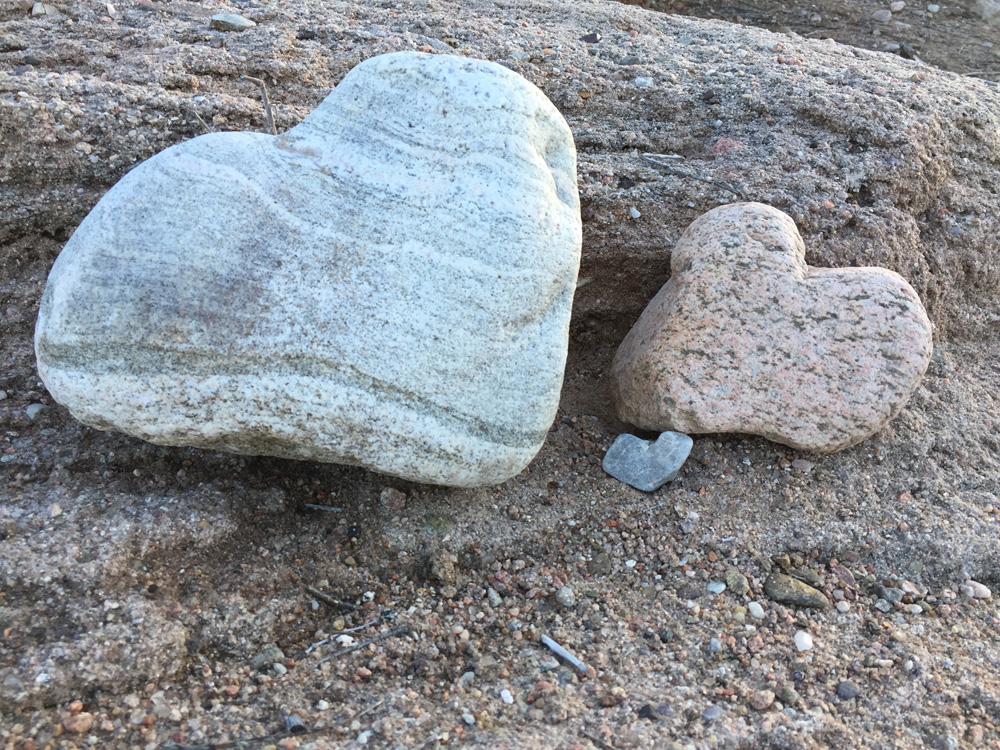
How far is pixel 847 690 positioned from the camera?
2.17 metres

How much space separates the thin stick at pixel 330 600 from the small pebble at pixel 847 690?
1.27 m

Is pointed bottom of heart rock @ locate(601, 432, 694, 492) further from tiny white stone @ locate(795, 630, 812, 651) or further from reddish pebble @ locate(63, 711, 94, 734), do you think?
reddish pebble @ locate(63, 711, 94, 734)

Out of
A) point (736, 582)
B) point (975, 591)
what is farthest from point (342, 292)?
point (975, 591)

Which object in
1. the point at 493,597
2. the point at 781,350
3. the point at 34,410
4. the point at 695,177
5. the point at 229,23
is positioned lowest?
the point at 493,597

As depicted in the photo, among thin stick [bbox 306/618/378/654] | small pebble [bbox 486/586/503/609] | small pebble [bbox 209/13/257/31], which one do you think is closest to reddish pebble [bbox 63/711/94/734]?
thin stick [bbox 306/618/378/654]

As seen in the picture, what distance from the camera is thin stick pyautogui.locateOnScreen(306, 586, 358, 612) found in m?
2.30

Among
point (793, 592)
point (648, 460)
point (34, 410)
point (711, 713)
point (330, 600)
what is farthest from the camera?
point (648, 460)

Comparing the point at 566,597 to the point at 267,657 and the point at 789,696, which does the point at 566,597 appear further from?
the point at 267,657

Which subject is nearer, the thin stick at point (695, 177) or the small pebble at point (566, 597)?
the small pebble at point (566, 597)

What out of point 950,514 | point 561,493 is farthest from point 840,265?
point 561,493

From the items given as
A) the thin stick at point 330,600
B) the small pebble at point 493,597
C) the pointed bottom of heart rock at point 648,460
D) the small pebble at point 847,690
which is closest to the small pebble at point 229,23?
the pointed bottom of heart rock at point 648,460

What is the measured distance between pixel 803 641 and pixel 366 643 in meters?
1.17

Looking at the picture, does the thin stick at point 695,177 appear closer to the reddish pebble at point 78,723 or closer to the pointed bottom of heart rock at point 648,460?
the pointed bottom of heart rock at point 648,460

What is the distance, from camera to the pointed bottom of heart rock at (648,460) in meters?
A: 2.75
